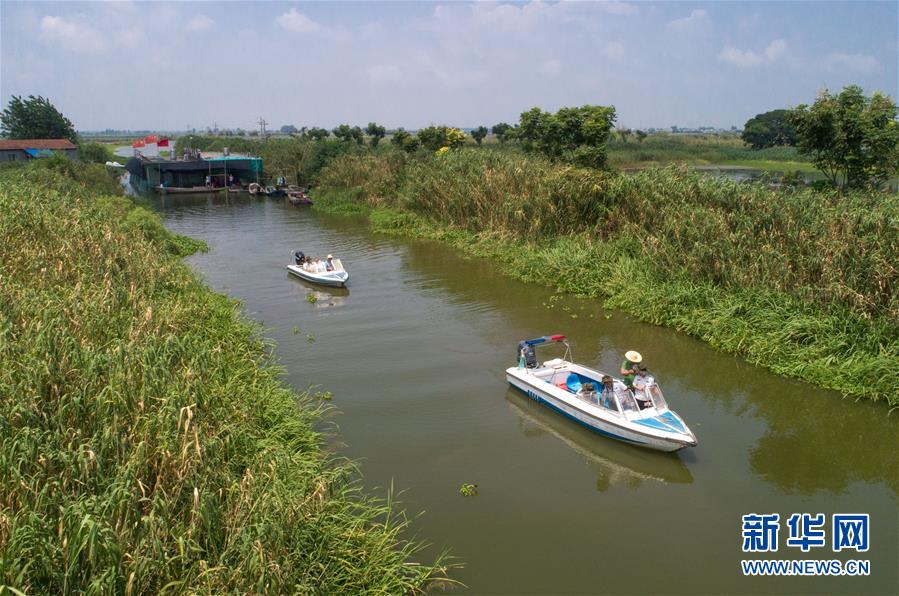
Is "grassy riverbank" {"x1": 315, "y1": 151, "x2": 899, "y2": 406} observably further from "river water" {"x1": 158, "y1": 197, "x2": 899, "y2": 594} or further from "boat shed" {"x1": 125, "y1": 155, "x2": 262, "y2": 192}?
"boat shed" {"x1": 125, "y1": 155, "x2": 262, "y2": 192}

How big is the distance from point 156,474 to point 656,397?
8.76 meters

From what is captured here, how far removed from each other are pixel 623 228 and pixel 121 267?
16937 millimetres

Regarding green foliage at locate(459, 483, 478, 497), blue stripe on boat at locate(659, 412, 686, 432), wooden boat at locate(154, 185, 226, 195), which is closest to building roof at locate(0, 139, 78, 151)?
wooden boat at locate(154, 185, 226, 195)

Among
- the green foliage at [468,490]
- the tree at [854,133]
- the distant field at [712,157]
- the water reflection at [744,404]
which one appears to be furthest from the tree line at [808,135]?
the green foliage at [468,490]

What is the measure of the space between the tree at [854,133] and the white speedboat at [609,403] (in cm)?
1512

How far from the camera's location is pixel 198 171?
59094 millimetres

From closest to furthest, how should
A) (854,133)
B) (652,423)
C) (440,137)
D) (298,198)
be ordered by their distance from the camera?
1. (652,423)
2. (854,133)
3. (298,198)
4. (440,137)

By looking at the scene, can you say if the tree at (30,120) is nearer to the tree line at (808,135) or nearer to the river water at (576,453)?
the tree line at (808,135)

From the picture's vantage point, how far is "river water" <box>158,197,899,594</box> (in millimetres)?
8328

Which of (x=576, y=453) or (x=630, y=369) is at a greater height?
(x=630, y=369)

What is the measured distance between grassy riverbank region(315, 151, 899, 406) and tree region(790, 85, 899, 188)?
3060mm

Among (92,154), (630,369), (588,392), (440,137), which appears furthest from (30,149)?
(630,369)

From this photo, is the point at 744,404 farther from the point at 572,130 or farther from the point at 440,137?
the point at 440,137

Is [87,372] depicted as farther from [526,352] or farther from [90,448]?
[526,352]
